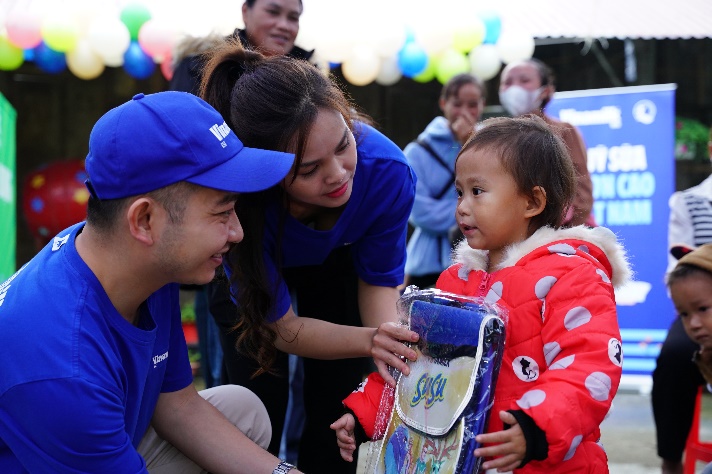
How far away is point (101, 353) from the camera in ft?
5.81

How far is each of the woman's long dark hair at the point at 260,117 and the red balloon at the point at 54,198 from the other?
458 centimetres

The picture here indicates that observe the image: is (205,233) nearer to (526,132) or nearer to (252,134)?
(252,134)

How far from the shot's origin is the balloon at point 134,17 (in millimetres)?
6133

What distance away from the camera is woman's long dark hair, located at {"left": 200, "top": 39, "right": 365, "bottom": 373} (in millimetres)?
2205

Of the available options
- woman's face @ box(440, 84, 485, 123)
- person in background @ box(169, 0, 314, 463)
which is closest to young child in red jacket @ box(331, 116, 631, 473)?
person in background @ box(169, 0, 314, 463)

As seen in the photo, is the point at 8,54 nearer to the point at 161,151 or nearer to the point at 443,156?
the point at 443,156

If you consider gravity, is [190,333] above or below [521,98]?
below

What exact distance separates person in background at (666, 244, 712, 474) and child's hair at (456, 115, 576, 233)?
916 millimetres

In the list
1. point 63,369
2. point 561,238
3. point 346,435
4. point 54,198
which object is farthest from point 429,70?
point 63,369

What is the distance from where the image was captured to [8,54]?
20.0 ft

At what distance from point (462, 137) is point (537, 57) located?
3.35m

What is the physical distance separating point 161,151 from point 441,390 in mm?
812

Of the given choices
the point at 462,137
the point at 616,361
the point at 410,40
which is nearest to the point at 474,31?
the point at 410,40

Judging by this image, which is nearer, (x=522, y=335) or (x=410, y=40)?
(x=522, y=335)
